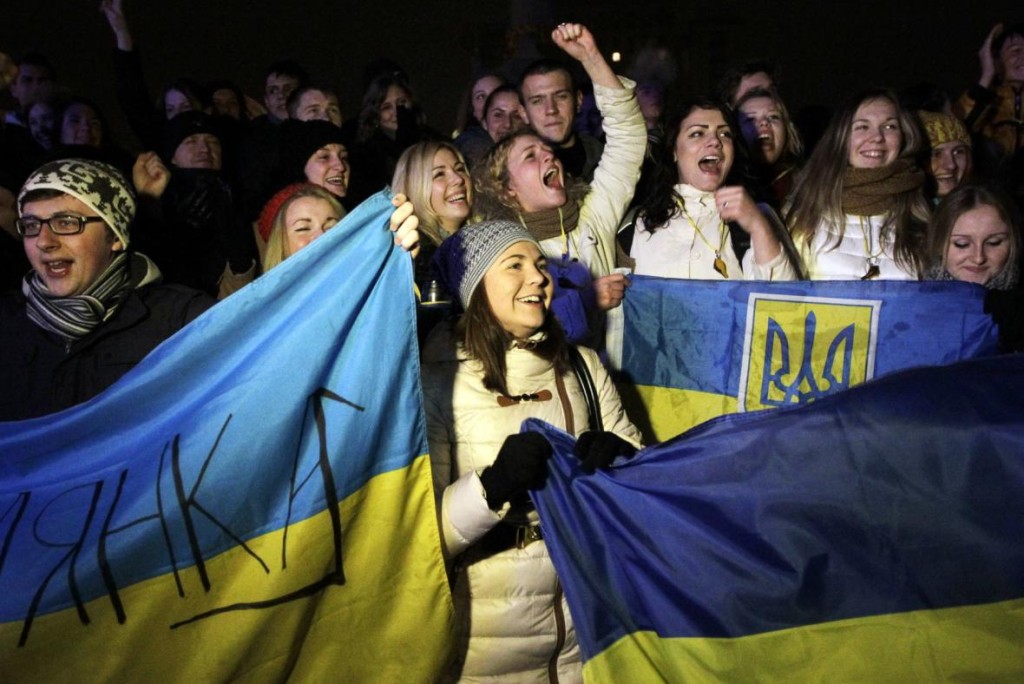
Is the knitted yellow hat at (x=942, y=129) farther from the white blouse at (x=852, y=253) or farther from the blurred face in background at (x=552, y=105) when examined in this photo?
the blurred face in background at (x=552, y=105)

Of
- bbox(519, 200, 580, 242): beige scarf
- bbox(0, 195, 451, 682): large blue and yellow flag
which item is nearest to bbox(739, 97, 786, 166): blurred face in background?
bbox(519, 200, 580, 242): beige scarf

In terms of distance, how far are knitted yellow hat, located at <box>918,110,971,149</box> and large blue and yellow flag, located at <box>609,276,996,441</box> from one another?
1.83 meters

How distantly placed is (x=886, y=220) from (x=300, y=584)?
2.87m

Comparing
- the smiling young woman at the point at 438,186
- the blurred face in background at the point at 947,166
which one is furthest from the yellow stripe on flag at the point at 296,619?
the blurred face in background at the point at 947,166

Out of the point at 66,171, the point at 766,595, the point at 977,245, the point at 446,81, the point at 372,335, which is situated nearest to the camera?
the point at 766,595

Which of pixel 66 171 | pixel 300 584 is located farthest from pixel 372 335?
pixel 66 171

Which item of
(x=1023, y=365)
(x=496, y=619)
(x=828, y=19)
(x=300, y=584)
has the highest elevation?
(x=828, y=19)

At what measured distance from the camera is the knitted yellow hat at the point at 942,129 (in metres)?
4.78

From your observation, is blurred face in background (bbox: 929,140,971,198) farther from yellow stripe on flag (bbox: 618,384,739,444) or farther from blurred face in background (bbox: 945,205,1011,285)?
yellow stripe on flag (bbox: 618,384,739,444)

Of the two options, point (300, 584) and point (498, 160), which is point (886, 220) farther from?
point (300, 584)

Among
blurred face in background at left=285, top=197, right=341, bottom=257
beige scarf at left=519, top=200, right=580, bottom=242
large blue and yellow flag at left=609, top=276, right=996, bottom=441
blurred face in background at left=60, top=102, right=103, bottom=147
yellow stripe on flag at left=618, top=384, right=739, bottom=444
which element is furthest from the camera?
blurred face in background at left=60, top=102, right=103, bottom=147

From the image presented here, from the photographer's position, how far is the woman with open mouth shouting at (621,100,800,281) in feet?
12.8

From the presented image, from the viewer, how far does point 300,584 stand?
2441 mm

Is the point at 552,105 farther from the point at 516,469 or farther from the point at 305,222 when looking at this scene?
the point at 516,469
